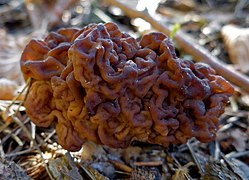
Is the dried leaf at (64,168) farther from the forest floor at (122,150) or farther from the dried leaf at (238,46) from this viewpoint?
the dried leaf at (238,46)

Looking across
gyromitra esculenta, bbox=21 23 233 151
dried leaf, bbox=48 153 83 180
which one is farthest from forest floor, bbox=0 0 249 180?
gyromitra esculenta, bbox=21 23 233 151

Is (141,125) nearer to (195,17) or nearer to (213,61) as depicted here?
(213,61)

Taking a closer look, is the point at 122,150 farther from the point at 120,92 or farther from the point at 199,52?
the point at 199,52

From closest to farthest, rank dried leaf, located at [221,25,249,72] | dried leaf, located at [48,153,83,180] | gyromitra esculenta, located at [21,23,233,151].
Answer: gyromitra esculenta, located at [21,23,233,151], dried leaf, located at [48,153,83,180], dried leaf, located at [221,25,249,72]

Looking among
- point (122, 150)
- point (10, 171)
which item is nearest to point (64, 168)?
point (10, 171)

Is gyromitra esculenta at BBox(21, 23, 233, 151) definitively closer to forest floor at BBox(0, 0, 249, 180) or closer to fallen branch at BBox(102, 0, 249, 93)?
forest floor at BBox(0, 0, 249, 180)

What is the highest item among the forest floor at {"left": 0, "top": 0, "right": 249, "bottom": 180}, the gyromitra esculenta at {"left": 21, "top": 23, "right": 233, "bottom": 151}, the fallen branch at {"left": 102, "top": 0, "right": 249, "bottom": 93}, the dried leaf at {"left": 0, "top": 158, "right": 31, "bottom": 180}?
A: the gyromitra esculenta at {"left": 21, "top": 23, "right": 233, "bottom": 151}

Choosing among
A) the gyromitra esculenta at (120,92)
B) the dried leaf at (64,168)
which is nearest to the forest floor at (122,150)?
the dried leaf at (64,168)
